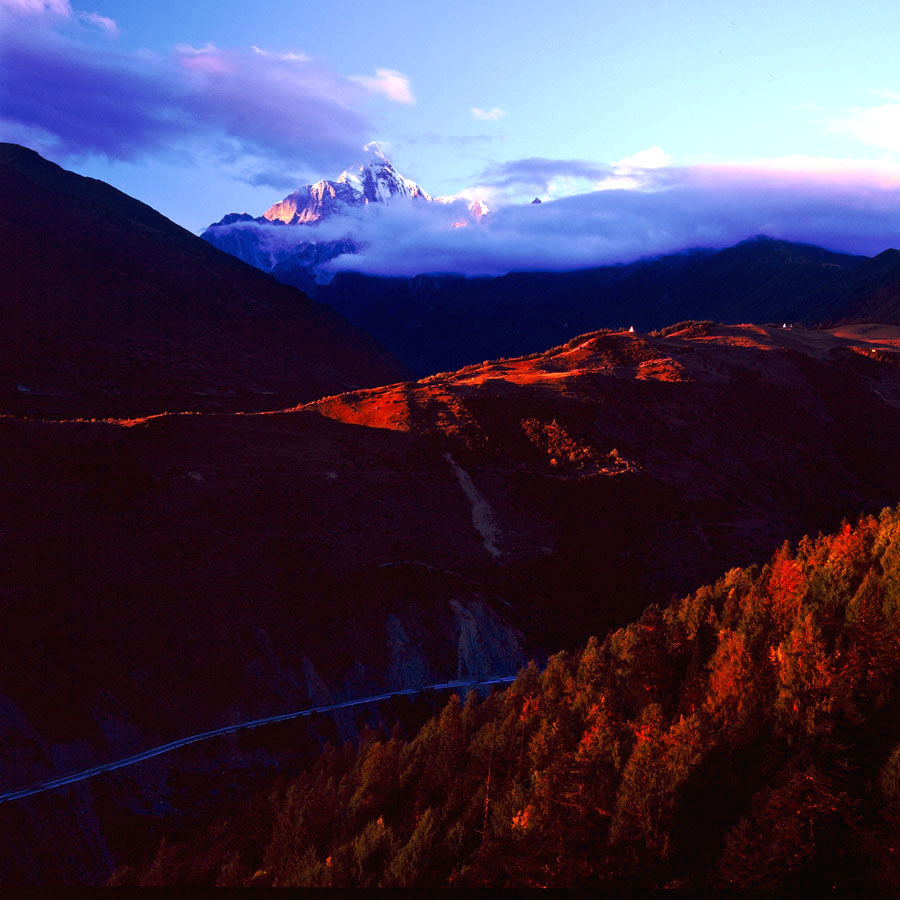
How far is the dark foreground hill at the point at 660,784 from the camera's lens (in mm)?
9289

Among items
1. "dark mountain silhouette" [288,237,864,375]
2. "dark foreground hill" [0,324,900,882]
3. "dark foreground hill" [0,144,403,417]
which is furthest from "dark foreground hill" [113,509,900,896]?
"dark mountain silhouette" [288,237,864,375]

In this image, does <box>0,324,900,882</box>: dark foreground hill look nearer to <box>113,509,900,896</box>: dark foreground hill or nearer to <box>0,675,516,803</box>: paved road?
<box>0,675,516,803</box>: paved road

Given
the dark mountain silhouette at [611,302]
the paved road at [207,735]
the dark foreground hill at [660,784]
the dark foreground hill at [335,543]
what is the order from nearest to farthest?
the dark foreground hill at [660,784]
the paved road at [207,735]
the dark foreground hill at [335,543]
the dark mountain silhouette at [611,302]

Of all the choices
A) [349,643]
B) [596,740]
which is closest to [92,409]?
[349,643]

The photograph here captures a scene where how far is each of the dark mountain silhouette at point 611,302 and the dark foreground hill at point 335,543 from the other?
355 ft

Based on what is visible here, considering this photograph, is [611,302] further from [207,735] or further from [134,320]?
[207,735]

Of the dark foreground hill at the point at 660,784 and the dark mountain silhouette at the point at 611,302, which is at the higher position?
the dark mountain silhouette at the point at 611,302

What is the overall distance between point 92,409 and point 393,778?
55.0m

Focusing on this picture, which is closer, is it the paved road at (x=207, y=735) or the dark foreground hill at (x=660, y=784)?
the dark foreground hill at (x=660, y=784)

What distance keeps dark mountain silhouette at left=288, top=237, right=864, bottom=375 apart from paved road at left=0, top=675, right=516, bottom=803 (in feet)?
433

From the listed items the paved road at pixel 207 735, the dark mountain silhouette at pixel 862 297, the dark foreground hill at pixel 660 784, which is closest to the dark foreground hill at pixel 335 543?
the paved road at pixel 207 735

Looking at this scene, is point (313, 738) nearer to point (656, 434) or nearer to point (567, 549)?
point (567, 549)

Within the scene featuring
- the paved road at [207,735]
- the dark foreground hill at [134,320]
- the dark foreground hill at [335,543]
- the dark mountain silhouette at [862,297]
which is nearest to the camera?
the paved road at [207,735]

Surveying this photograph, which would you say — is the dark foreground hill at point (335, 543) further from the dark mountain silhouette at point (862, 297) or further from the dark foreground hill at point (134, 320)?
the dark mountain silhouette at point (862, 297)
